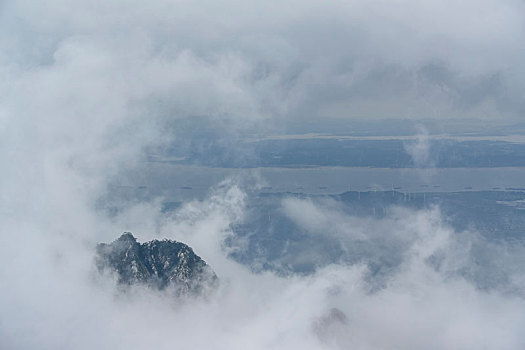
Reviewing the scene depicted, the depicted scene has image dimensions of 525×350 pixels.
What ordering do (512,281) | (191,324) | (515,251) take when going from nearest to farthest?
(191,324) → (512,281) → (515,251)

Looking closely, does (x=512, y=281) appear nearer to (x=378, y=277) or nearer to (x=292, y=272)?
(x=378, y=277)

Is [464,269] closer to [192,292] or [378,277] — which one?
[378,277]

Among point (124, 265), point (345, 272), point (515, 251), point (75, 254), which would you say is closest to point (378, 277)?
point (345, 272)

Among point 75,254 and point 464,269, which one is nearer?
point 75,254

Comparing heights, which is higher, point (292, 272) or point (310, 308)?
point (292, 272)

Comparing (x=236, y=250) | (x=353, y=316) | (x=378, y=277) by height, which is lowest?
(x=353, y=316)

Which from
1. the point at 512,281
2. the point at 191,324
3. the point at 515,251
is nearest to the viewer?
the point at 191,324
